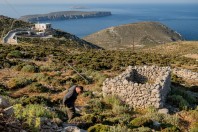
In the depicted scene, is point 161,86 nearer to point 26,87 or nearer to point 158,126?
point 158,126

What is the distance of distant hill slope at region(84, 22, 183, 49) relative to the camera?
170 metres

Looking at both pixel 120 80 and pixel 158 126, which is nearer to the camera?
pixel 158 126

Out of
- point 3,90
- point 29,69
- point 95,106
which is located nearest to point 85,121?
point 95,106

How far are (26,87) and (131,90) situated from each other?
6.44 m

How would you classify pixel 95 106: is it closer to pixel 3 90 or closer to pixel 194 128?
pixel 194 128

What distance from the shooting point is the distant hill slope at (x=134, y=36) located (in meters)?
170

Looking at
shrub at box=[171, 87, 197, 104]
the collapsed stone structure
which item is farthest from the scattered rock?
shrub at box=[171, 87, 197, 104]

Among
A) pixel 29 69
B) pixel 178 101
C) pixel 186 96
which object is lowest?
pixel 186 96

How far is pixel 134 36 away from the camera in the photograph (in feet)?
582

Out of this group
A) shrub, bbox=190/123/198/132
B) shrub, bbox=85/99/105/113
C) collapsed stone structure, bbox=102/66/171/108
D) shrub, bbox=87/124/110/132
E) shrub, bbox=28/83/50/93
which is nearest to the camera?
shrub, bbox=87/124/110/132

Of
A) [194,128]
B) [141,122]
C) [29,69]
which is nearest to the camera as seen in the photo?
[141,122]

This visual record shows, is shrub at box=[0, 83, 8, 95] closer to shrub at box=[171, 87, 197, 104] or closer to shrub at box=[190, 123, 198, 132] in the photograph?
shrub at box=[190, 123, 198, 132]

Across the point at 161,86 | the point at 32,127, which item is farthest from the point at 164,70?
the point at 32,127

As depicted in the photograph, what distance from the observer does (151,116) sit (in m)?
15.3
